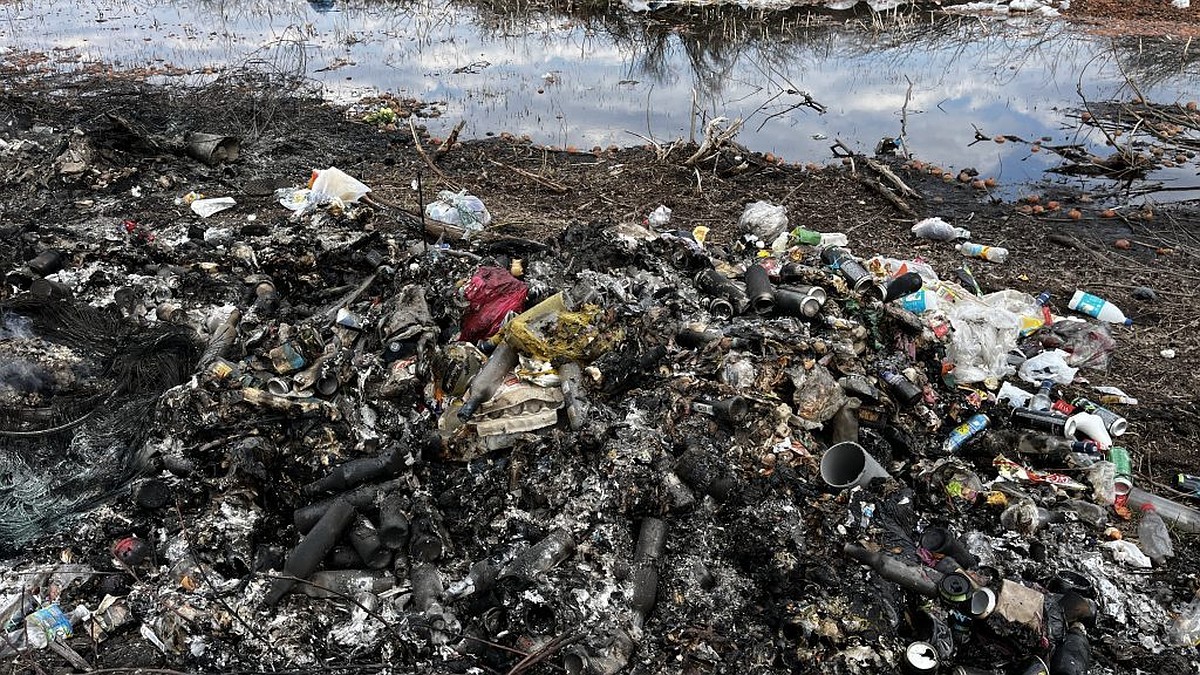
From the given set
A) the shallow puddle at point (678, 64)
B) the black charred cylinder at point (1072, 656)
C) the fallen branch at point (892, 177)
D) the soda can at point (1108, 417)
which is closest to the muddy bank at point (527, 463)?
the black charred cylinder at point (1072, 656)

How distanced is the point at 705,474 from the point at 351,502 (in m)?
1.66

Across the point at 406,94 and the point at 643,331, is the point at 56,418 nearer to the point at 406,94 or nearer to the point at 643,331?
the point at 643,331

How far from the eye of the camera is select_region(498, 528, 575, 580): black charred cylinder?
3.24m

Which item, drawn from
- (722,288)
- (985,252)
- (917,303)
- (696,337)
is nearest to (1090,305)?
(985,252)

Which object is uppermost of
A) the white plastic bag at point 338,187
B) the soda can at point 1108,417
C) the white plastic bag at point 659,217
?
the white plastic bag at point 338,187

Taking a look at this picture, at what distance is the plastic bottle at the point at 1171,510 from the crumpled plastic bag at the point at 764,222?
3241 millimetres

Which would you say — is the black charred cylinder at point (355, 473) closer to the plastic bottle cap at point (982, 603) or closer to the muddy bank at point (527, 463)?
the muddy bank at point (527, 463)

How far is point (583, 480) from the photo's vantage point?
362 centimetres

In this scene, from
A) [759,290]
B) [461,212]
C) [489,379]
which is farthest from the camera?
[461,212]

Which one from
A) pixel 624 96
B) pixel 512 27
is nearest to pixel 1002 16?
pixel 624 96

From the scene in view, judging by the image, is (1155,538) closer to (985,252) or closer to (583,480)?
(583,480)

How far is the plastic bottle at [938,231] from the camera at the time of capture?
6734mm

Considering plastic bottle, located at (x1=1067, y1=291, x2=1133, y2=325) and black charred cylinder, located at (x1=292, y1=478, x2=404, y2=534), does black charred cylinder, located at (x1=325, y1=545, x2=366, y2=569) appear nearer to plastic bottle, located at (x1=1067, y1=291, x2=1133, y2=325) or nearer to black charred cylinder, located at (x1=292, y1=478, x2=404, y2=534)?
black charred cylinder, located at (x1=292, y1=478, x2=404, y2=534)

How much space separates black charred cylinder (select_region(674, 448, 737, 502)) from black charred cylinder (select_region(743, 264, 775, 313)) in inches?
50.6
